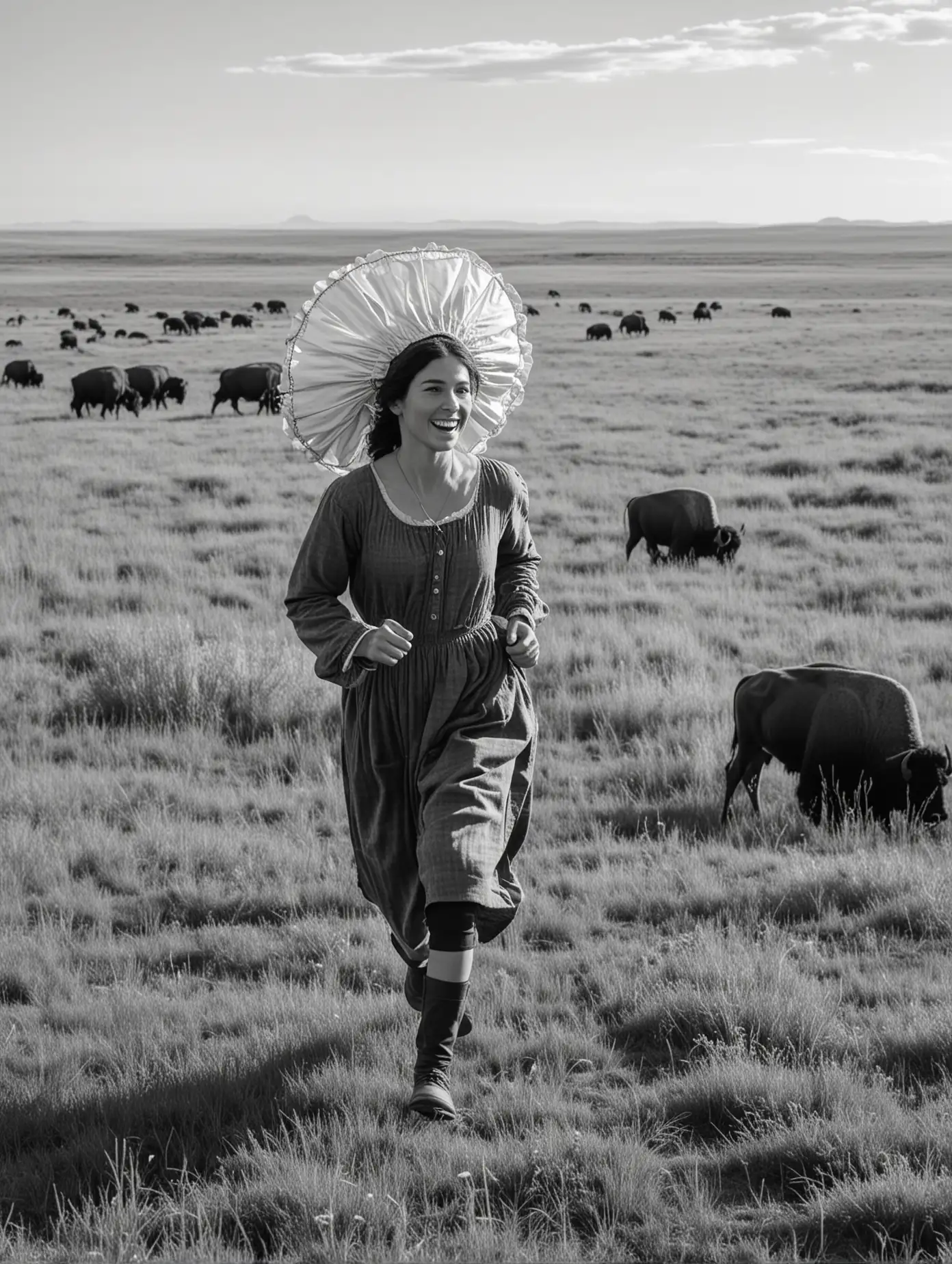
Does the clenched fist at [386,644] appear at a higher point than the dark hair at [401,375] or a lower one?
lower

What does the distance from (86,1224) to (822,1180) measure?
1.82 meters

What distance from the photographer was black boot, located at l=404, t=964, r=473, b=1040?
4070 millimetres

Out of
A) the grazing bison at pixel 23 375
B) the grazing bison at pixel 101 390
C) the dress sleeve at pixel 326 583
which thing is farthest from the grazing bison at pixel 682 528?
the grazing bison at pixel 23 375

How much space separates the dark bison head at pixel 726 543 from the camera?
13750 mm

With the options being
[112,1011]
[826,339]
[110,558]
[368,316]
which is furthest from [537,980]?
[826,339]

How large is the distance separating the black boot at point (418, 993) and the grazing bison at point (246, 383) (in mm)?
27130

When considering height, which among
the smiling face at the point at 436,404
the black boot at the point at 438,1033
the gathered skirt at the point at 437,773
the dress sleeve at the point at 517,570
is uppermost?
Result: the smiling face at the point at 436,404

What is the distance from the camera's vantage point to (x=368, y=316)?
391 centimetres

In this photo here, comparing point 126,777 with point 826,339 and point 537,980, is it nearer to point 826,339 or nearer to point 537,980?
point 537,980

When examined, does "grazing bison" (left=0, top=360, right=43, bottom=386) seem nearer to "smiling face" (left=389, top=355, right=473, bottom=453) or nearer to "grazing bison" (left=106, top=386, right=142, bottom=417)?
"grazing bison" (left=106, top=386, right=142, bottom=417)

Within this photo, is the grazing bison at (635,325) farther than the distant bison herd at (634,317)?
Yes

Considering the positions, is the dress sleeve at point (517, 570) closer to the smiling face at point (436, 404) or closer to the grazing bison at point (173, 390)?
the smiling face at point (436, 404)

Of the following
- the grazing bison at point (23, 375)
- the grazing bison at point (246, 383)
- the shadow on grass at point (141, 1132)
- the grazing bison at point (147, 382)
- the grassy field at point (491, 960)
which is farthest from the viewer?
the grazing bison at point (23, 375)

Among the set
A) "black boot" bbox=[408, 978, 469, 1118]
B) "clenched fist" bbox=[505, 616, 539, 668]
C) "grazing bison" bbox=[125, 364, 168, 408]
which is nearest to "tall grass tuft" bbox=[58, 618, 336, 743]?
"clenched fist" bbox=[505, 616, 539, 668]
